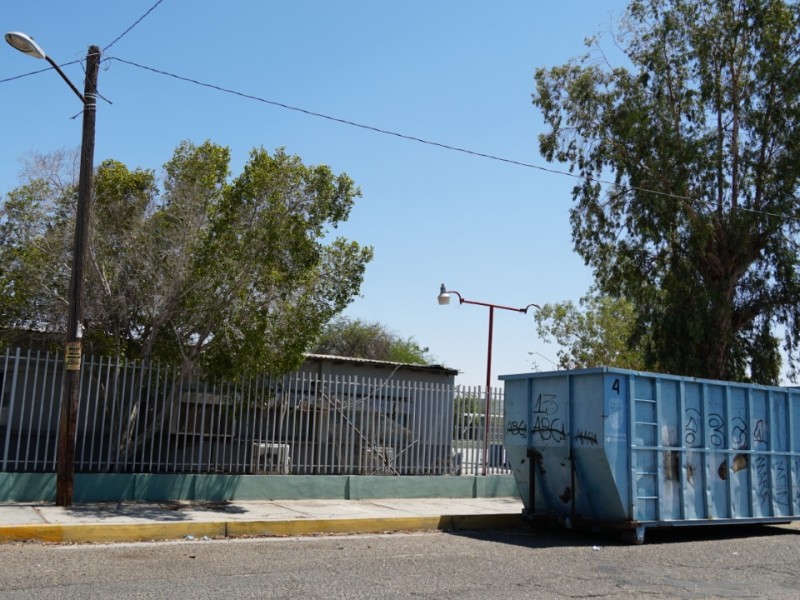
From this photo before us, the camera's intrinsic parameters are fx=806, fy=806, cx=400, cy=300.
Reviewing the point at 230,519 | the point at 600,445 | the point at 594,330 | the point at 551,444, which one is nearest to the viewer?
the point at 600,445

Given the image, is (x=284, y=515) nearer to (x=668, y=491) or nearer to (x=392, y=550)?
(x=392, y=550)

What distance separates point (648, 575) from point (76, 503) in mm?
8499

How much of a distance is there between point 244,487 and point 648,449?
683cm

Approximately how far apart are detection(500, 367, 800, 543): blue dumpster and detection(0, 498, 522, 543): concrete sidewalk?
64.5 inches

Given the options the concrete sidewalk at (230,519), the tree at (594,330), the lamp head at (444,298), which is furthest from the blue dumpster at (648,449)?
the tree at (594,330)

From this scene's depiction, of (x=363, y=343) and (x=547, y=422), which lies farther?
(x=363, y=343)

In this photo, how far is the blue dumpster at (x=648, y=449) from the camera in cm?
1154

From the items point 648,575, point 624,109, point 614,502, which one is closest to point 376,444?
point 614,502

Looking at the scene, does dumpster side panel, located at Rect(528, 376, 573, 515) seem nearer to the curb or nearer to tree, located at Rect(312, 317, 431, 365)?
the curb

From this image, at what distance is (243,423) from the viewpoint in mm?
14609

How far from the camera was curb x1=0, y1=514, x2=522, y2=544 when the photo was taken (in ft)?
32.7

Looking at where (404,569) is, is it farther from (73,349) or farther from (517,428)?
(73,349)

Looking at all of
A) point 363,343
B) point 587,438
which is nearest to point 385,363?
point 587,438

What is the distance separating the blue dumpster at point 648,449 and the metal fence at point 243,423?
344 centimetres
